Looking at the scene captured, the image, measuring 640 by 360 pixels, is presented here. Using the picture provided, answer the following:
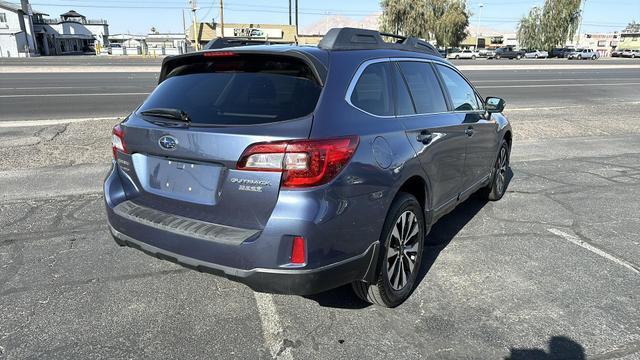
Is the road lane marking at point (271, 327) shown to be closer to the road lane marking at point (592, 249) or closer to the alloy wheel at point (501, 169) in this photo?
the road lane marking at point (592, 249)

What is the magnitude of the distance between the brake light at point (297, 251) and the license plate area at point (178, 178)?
55 centimetres

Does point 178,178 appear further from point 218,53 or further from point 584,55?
point 584,55

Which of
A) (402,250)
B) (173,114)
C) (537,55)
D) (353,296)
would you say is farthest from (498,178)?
(537,55)

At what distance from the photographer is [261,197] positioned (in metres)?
2.54

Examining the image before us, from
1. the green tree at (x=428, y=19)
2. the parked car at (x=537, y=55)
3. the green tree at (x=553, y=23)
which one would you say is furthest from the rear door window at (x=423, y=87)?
the green tree at (x=553, y=23)

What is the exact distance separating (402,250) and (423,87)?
1350 millimetres

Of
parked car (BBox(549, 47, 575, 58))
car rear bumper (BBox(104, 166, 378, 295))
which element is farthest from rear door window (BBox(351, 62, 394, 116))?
parked car (BBox(549, 47, 575, 58))

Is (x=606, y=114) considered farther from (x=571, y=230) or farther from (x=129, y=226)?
(x=129, y=226)

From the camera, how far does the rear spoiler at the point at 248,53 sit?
2.81 metres

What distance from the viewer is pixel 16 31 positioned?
64.3m

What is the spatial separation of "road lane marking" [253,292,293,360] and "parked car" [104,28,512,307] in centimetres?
45

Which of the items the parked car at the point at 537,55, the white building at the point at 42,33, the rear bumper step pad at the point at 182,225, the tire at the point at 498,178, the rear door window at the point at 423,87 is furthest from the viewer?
the parked car at the point at 537,55

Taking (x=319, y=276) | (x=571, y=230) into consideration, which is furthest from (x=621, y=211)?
(x=319, y=276)

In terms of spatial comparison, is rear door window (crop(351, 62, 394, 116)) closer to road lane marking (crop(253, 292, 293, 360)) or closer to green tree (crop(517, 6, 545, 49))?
road lane marking (crop(253, 292, 293, 360))
